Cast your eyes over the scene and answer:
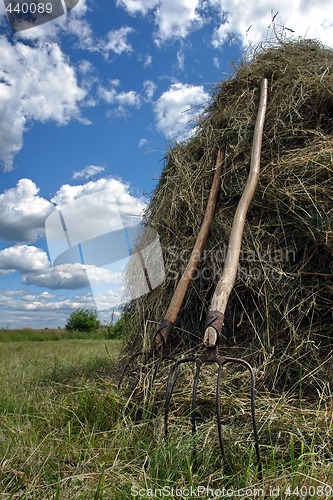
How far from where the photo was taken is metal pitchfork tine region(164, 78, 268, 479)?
2326 millimetres

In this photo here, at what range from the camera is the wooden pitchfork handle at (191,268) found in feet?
10.3

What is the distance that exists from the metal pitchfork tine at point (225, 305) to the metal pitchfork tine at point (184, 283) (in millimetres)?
250

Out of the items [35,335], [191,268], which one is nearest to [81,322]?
[35,335]

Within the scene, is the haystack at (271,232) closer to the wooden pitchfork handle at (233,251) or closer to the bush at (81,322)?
the wooden pitchfork handle at (233,251)

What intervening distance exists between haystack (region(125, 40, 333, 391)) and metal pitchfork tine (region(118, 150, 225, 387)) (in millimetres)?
77

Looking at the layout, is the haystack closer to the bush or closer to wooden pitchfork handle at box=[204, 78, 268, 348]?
wooden pitchfork handle at box=[204, 78, 268, 348]

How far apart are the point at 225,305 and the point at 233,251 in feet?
1.41

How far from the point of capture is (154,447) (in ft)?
7.68

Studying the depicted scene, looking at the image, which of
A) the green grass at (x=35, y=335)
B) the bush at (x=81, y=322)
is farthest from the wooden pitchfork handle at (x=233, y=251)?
the bush at (x=81, y=322)

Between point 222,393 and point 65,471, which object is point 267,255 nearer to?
point 222,393
